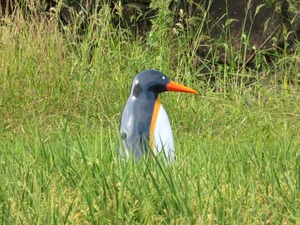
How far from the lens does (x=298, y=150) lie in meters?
4.09

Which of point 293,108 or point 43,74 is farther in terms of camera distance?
point 43,74

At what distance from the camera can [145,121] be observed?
4316mm

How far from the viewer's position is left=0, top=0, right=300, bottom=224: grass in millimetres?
3082

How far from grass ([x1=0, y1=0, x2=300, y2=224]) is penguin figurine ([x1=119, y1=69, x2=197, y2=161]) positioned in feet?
0.47

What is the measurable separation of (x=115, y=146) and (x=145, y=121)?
40 centimetres

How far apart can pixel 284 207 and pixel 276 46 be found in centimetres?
443

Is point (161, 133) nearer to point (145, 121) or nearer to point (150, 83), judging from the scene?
point (145, 121)

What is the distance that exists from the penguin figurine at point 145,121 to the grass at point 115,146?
0.47ft

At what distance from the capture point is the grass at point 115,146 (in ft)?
10.1

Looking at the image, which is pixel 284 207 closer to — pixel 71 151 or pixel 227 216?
pixel 227 216

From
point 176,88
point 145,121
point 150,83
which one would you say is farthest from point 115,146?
point 176,88

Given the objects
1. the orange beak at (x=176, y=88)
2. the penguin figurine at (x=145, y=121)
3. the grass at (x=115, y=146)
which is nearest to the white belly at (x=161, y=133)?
the penguin figurine at (x=145, y=121)

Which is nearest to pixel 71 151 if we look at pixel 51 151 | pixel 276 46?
pixel 51 151

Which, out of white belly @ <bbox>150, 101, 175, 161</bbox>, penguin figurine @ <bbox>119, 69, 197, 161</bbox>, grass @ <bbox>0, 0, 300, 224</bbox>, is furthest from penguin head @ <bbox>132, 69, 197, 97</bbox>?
grass @ <bbox>0, 0, 300, 224</bbox>
